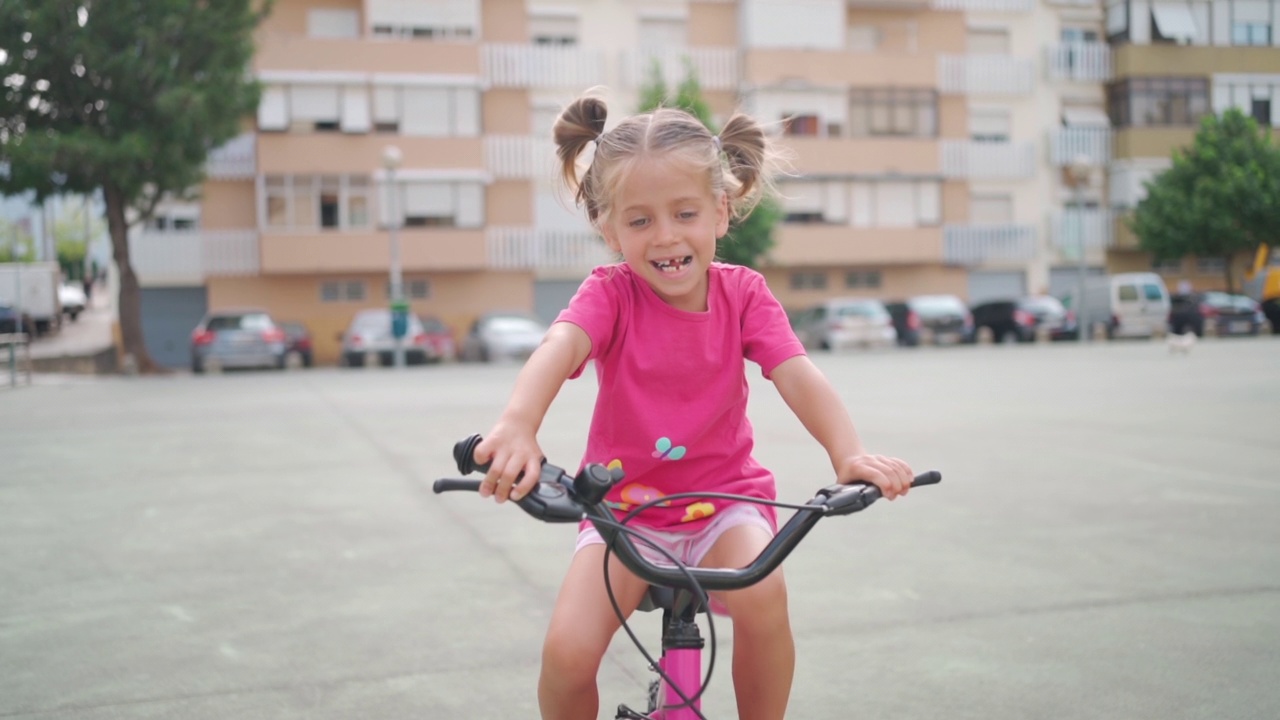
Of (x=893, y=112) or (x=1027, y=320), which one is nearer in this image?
(x=1027, y=320)

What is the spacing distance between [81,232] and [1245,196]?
67.4 m

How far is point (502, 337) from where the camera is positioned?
28578mm

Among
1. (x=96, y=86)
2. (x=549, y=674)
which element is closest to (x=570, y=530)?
(x=549, y=674)

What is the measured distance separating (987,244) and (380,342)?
22794 mm

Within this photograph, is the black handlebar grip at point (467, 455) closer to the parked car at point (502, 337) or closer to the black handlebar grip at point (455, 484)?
the black handlebar grip at point (455, 484)

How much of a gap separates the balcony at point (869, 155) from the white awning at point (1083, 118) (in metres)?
5.74

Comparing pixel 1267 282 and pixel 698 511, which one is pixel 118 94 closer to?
pixel 698 511

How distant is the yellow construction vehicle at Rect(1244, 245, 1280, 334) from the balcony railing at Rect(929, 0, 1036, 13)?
36.9ft

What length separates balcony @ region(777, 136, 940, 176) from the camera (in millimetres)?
39656

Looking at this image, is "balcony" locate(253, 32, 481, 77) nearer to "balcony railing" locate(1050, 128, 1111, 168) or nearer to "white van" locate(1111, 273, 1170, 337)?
"white van" locate(1111, 273, 1170, 337)

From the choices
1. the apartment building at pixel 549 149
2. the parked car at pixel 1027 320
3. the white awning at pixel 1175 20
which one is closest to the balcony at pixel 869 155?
the apartment building at pixel 549 149

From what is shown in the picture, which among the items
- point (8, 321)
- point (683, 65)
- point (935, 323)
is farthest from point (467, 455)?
point (8, 321)

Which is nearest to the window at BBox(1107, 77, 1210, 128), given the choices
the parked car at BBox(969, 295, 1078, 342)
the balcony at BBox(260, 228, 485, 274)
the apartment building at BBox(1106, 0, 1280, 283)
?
the apartment building at BBox(1106, 0, 1280, 283)

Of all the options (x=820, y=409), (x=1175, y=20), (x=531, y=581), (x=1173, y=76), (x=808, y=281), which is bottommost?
(x=531, y=581)
